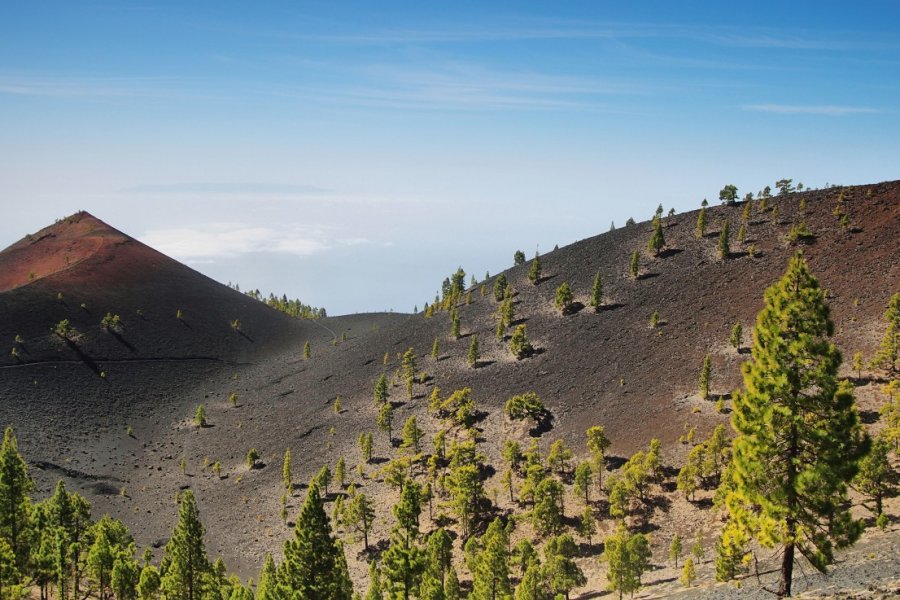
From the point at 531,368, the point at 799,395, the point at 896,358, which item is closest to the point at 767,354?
the point at 799,395

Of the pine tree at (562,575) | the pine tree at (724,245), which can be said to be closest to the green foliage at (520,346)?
the pine tree at (724,245)

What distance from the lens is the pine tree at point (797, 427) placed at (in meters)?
20.5

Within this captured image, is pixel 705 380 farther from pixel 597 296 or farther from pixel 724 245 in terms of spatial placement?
pixel 724 245

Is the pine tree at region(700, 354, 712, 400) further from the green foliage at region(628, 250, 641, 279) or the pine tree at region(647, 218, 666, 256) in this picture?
the pine tree at region(647, 218, 666, 256)

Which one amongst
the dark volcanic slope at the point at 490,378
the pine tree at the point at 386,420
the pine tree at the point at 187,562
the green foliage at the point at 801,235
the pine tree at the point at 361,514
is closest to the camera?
the pine tree at the point at 187,562

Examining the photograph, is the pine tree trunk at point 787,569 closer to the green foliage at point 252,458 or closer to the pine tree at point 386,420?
the pine tree at point 386,420

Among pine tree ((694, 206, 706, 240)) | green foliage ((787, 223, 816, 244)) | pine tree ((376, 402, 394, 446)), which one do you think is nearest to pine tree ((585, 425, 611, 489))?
pine tree ((376, 402, 394, 446))

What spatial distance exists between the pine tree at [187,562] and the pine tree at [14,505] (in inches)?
506

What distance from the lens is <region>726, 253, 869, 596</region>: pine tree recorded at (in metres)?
20.5

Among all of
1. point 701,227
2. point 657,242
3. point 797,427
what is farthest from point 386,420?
point 701,227

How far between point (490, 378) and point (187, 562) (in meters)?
70.4

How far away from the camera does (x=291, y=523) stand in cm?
8638

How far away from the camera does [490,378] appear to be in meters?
112

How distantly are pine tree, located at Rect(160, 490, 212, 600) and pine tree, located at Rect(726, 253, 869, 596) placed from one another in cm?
4260
